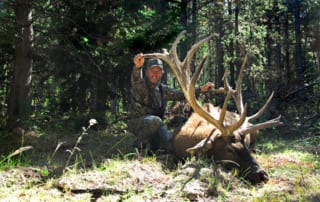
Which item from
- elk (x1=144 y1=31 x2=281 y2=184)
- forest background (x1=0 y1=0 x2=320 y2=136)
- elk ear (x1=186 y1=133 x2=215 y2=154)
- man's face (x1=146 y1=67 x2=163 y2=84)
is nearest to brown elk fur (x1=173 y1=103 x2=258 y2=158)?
elk (x1=144 y1=31 x2=281 y2=184)

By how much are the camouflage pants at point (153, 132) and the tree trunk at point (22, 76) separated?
7.91 ft

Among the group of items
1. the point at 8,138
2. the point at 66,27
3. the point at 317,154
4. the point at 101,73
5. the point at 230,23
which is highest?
the point at 230,23

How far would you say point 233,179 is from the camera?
15.0 ft

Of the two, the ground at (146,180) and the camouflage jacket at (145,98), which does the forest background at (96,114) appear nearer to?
the ground at (146,180)

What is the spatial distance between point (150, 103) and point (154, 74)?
1.73 ft

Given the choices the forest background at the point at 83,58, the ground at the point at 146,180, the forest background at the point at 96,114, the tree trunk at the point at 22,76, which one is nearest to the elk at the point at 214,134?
the ground at the point at 146,180

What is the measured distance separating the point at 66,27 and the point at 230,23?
9258 mm

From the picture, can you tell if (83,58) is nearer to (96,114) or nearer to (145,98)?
(96,114)

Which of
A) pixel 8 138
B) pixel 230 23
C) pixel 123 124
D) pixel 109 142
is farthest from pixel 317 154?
pixel 230 23

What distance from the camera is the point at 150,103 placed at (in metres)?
6.65

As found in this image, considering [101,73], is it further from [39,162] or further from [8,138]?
[39,162]

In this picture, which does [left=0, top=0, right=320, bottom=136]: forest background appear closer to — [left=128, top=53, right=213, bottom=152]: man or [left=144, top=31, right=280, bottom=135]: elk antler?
[left=128, top=53, right=213, bottom=152]: man

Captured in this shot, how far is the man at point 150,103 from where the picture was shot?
6.14 meters

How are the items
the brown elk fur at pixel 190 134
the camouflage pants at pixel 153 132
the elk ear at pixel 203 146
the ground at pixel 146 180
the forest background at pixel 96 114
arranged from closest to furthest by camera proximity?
the ground at pixel 146 180
the forest background at pixel 96 114
the elk ear at pixel 203 146
the brown elk fur at pixel 190 134
the camouflage pants at pixel 153 132
